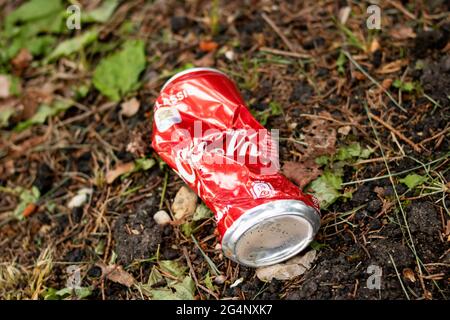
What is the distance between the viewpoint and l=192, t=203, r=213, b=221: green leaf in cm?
191

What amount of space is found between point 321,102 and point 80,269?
111cm

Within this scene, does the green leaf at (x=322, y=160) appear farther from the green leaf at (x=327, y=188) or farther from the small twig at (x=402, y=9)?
the small twig at (x=402, y=9)

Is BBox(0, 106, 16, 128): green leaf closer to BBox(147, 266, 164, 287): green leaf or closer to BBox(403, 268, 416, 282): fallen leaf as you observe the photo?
BBox(147, 266, 164, 287): green leaf

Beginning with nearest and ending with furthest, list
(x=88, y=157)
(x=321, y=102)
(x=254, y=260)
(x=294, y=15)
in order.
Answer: (x=254, y=260), (x=321, y=102), (x=88, y=157), (x=294, y=15)

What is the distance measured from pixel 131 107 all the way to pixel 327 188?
0.97 m

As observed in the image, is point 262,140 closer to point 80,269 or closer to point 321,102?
point 321,102

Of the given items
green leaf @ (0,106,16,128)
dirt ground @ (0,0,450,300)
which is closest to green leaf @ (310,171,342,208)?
dirt ground @ (0,0,450,300)

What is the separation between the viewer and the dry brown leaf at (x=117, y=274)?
1864 millimetres

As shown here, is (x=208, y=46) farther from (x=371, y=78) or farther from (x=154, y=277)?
(x=154, y=277)

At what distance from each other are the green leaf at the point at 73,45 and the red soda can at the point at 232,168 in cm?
91

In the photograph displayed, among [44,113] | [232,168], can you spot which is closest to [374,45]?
[232,168]

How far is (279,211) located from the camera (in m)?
1.54
